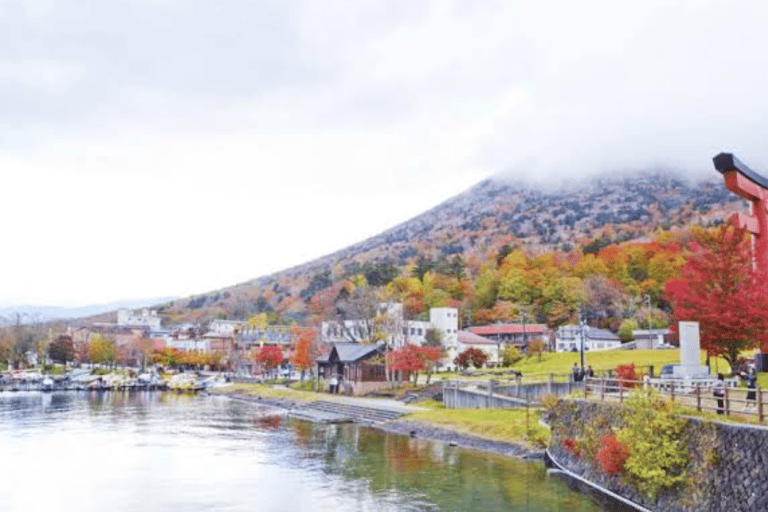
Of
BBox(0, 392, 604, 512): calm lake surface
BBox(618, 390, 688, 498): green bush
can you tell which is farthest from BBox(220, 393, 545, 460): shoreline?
BBox(618, 390, 688, 498): green bush

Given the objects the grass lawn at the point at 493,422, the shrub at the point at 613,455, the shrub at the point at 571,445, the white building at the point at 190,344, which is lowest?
the grass lawn at the point at 493,422

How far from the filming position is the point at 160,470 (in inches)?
1217

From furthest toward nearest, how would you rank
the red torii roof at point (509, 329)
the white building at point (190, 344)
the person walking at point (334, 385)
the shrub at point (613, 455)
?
the white building at point (190, 344), the red torii roof at point (509, 329), the person walking at point (334, 385), the shrub at point (613, 455)

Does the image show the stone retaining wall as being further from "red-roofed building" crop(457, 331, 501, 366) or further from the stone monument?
"red-roofed building" crop(457, 331, 501, 366)

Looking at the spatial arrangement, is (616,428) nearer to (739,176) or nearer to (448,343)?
(739,176)

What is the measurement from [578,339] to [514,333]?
34.8 feet

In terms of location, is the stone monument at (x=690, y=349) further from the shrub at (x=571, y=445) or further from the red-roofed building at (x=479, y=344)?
the red-roofed building at (x=479, y=344)

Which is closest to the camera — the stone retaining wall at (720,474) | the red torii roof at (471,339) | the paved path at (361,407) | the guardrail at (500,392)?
the stone retaining wall at (720,474)

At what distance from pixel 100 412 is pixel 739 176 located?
51362mm

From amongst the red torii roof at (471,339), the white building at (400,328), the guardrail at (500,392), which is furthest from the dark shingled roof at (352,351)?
the red torii roof at (471,339)

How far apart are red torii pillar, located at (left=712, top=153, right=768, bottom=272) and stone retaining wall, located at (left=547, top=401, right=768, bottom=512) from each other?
1663 centimetres

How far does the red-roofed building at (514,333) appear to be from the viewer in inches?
3730

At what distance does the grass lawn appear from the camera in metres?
34.1

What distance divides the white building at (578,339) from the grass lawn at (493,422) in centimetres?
4716
